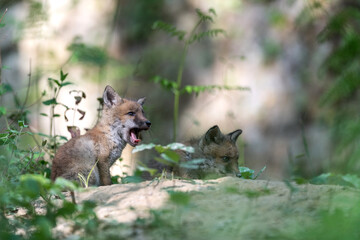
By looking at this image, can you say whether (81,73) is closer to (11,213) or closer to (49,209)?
(11,213)

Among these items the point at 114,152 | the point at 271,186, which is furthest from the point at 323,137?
the point at 271,186

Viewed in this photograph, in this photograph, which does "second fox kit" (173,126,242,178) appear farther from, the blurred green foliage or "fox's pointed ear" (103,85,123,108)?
the blurred green foliage

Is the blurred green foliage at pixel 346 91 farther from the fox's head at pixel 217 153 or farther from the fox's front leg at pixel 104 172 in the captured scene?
the fox's front leg at pixel 104 172

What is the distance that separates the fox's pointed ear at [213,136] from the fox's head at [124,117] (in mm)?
774

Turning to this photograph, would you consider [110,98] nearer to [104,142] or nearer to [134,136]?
[134,136]

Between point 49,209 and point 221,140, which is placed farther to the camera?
point 221,140

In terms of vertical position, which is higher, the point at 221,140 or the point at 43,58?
the point at 43,58

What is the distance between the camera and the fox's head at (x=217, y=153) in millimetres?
6473

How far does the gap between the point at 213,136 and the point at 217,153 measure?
9.2 inches

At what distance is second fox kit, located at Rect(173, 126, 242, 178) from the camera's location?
21.0 feet

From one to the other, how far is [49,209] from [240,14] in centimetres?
1038

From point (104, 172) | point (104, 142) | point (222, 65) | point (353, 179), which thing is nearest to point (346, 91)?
point (353, 179)

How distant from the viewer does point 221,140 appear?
6.70 m

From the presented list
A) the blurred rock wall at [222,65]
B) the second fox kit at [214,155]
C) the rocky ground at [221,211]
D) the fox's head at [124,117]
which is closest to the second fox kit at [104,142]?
the fox's head at [124,117]
